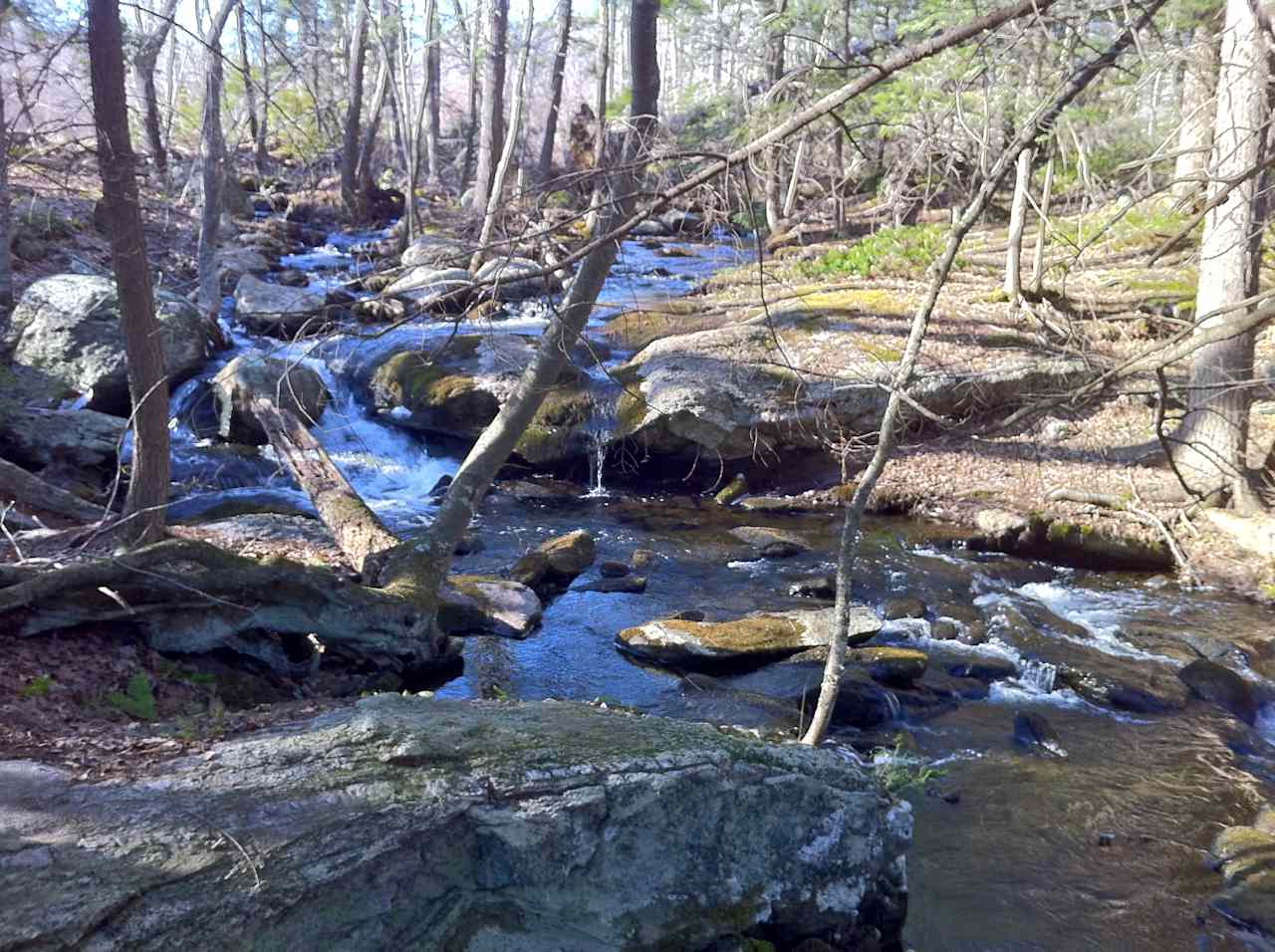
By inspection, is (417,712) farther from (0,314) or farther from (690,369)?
(0,314)

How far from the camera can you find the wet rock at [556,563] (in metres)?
9.84

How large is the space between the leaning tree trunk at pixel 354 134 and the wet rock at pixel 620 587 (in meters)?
16.4

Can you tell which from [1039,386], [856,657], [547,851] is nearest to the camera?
[547,851]

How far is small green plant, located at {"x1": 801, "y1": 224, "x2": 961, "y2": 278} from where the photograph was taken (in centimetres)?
1809

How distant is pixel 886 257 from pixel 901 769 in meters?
13.9

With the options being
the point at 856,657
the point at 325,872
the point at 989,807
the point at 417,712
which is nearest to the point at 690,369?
the point at 856,657

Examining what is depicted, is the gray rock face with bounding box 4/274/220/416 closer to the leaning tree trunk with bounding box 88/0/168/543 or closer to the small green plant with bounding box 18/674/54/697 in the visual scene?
the leaning tree trunk with bounding box 88/0/168/543

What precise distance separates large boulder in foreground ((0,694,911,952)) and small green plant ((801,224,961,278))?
1506 centimetres

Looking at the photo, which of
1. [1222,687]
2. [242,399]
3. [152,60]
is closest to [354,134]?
[152,60]

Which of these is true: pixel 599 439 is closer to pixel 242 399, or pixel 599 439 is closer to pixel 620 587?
pixel 620 587

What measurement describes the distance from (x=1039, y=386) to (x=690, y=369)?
466cm

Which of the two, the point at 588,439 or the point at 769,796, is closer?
the point at 769,796

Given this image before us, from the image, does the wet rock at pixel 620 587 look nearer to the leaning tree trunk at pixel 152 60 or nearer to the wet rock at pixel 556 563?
the wet rock at pixel 556 563

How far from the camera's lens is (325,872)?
10.5 feet
